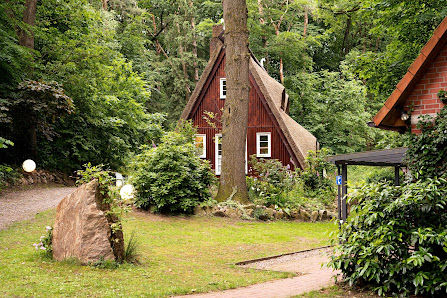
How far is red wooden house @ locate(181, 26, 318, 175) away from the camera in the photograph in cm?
2331

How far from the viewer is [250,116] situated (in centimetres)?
2456

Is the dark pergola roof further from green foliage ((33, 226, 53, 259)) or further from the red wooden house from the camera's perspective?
the red wooden house

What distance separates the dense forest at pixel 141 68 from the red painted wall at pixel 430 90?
5.89m

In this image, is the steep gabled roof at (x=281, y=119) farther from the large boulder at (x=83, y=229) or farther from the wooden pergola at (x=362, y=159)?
the large boulder at (x=83, y=229)

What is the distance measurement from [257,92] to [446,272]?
18752mm

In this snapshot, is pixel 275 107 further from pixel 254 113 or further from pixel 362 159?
pixel 362 159

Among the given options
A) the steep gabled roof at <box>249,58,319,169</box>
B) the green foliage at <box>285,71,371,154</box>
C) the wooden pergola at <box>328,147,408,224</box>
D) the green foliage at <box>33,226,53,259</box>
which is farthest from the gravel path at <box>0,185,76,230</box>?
the green foliage at <box>285,71,371,154</box>

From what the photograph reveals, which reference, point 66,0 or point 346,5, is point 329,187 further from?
point 66,0

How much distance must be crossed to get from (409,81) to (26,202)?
11766mm

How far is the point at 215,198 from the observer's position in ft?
50.3

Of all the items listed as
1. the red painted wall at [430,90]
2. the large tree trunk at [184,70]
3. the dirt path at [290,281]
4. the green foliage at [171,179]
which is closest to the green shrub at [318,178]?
the green foliage at [171,179]

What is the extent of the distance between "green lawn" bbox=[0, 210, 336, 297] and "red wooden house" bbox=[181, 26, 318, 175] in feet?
34.2

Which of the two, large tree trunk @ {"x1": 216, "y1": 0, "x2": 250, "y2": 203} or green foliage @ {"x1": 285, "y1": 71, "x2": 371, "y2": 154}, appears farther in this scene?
green foliage @ {"x1": 285, "y1": 71, "x2": 371, "y2": 154}

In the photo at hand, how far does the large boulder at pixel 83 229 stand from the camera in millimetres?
7559
